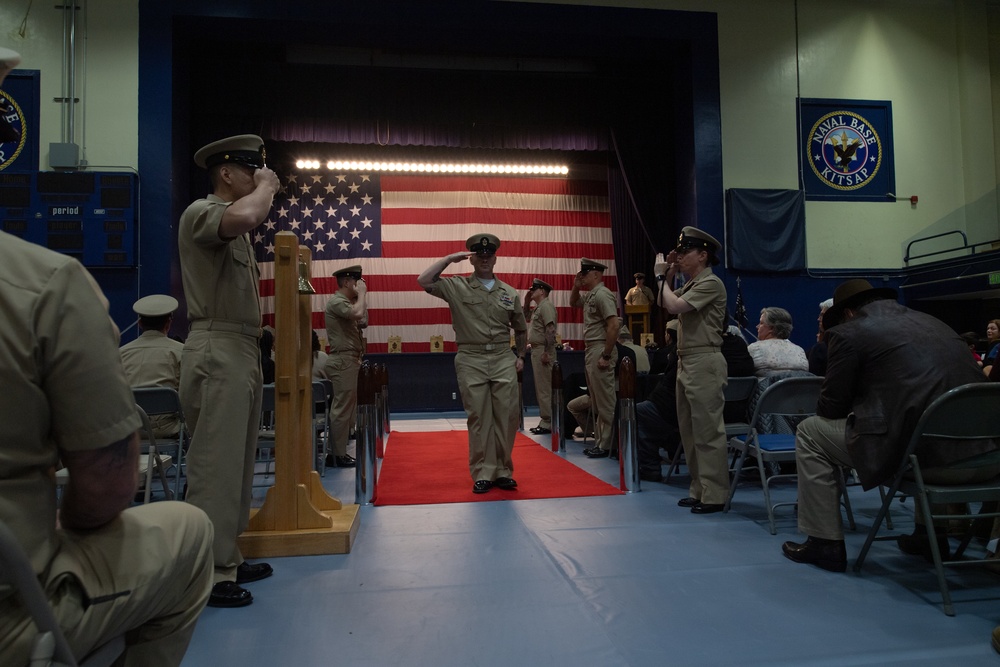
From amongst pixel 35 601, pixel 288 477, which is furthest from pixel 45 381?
pixel 288 477

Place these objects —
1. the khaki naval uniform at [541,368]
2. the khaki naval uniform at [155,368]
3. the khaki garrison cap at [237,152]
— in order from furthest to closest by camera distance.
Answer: the khaki naval uniform at [541,368], the khaki naval uniform at [155,368], the khaki garrison cap at [237,152]

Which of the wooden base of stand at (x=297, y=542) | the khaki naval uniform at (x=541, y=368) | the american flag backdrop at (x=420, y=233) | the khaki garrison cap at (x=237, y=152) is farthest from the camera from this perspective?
the american flag backdrop at (x=420, y=233)

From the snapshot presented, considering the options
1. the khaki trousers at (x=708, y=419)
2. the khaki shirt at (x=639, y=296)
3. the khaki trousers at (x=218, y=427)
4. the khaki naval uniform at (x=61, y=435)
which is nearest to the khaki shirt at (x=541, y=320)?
the khaki shirt at (x=639, y=296)

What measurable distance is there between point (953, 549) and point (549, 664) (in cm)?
211

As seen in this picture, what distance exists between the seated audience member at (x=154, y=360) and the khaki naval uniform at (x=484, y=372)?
63.7 inches

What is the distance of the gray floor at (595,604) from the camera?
1883 mm

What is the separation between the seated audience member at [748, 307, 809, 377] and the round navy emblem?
5394mm

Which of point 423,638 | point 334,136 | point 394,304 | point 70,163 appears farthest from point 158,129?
point 423,638

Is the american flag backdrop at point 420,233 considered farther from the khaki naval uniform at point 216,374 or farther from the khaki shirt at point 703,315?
the khaki naval uniform at point 216,374

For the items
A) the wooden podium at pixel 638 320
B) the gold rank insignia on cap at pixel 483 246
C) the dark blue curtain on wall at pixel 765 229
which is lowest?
the wooden podium at pixel 638 320

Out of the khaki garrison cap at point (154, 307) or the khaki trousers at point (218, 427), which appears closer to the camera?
the khaki trousers at point (218, 427)

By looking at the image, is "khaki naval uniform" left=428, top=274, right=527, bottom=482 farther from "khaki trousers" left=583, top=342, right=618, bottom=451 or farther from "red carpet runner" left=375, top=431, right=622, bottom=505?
"khaki trousers" left=583, top=342, right=618, bottom=451

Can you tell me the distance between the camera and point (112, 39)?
7.77 meters

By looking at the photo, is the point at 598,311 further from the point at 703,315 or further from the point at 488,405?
the point at 703,315
